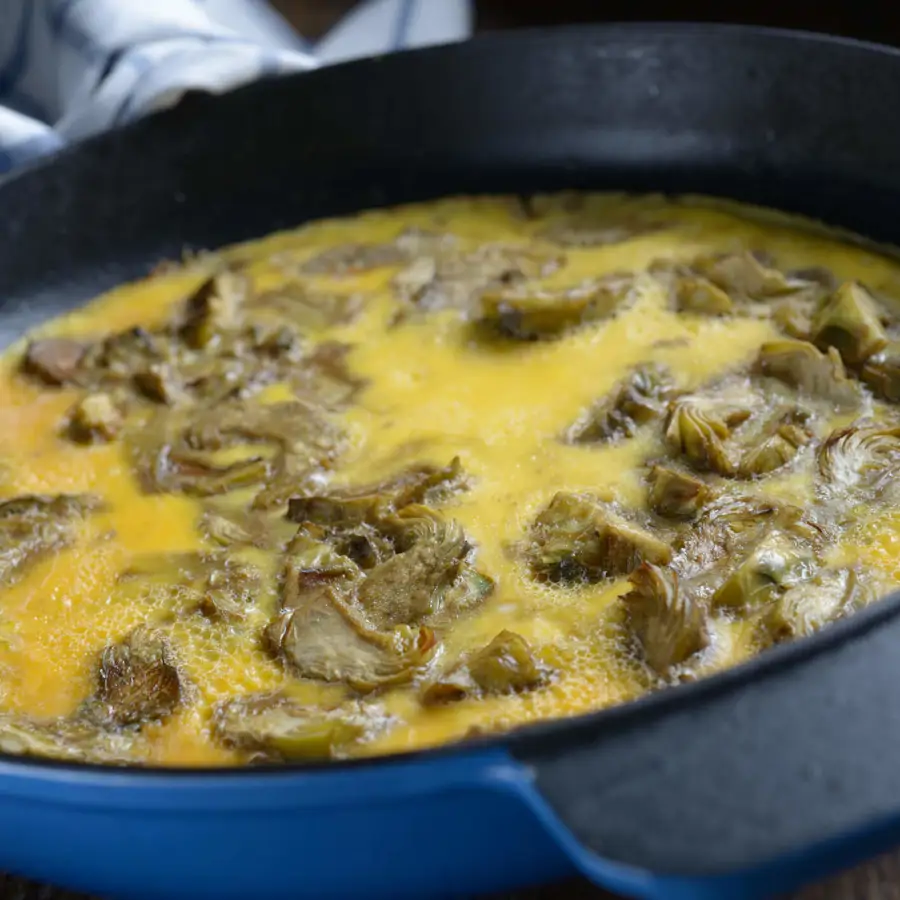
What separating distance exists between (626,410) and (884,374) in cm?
42

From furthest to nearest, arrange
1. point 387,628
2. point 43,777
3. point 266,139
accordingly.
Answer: point 266,139
point 387,628
point 43,777

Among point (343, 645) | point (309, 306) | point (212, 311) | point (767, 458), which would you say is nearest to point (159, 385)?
point (212, 311)

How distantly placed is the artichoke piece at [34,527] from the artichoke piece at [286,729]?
1.67 ft

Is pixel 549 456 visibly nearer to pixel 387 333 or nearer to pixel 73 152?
pixel 387 333

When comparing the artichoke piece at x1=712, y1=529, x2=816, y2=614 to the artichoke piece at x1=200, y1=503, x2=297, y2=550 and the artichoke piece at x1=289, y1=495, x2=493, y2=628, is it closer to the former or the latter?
the artichoke piece at x1=289, y1=495, x2=493, y2=628

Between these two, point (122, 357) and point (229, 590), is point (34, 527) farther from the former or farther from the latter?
point (122, 357)

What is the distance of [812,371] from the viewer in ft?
6.85

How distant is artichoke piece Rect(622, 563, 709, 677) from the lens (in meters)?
1.59

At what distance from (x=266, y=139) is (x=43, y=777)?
6.34 ft

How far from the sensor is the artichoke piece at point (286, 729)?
154 cm

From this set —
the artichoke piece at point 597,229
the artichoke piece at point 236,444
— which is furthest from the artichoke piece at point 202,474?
the artichoke piece at point 597,229

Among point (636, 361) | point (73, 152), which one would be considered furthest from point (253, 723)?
point (73, 152)

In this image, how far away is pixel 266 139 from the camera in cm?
283

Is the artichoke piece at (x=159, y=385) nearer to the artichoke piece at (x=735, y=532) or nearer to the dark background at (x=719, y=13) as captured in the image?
the artichoke piece at (x=735, y=532)
